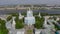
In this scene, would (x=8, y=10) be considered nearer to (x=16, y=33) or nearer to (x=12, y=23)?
(x=12, y=23)

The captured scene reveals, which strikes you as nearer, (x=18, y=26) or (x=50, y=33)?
(x=50, y=33)

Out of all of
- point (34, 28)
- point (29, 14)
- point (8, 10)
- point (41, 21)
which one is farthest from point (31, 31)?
point (8, 10)

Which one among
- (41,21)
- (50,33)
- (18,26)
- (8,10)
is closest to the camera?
(50,33)

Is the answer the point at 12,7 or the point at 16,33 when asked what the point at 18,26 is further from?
the point at 12,7

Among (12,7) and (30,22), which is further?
(12,7)

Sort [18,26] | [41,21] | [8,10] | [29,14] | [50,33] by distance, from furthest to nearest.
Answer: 1. [8,10]
2. [29,14]
3. [41,21]
4. [18,26]
5. [50,33]

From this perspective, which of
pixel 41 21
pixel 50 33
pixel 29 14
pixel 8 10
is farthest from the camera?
pixel 8 10

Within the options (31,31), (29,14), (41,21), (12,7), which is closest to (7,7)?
(12,7)

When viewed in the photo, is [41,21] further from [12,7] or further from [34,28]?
[12,7]
